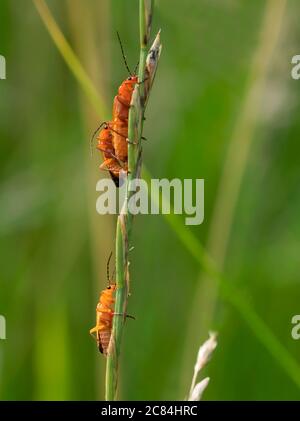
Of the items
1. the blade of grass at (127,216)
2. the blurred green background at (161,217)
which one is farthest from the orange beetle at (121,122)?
the blurred green background at (161,217)

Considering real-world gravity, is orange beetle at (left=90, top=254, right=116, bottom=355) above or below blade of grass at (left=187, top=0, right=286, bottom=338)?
below

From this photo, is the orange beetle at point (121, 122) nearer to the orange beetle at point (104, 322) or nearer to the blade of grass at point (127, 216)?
the blade of grass at point (127, 216)

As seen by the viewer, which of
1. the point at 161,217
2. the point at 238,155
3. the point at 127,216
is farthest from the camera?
the point at 161,217

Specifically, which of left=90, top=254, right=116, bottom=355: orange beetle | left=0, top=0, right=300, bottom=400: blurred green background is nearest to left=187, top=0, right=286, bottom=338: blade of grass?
left=0, top=0, right=300, bottom=400: blurred green background

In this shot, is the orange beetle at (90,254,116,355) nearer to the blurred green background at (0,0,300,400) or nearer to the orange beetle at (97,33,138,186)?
the orange beetle at (97,33,138,186)

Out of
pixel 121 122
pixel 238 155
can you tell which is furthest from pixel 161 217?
pixel 121 122

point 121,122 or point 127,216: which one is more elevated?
point 121,122

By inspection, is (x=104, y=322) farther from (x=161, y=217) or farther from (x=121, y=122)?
(x=161, y=217)

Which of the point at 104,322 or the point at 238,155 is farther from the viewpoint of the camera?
the point at 238,155

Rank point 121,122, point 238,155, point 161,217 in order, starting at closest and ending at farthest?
point 121,122 < point 238,155 < point 161,217
